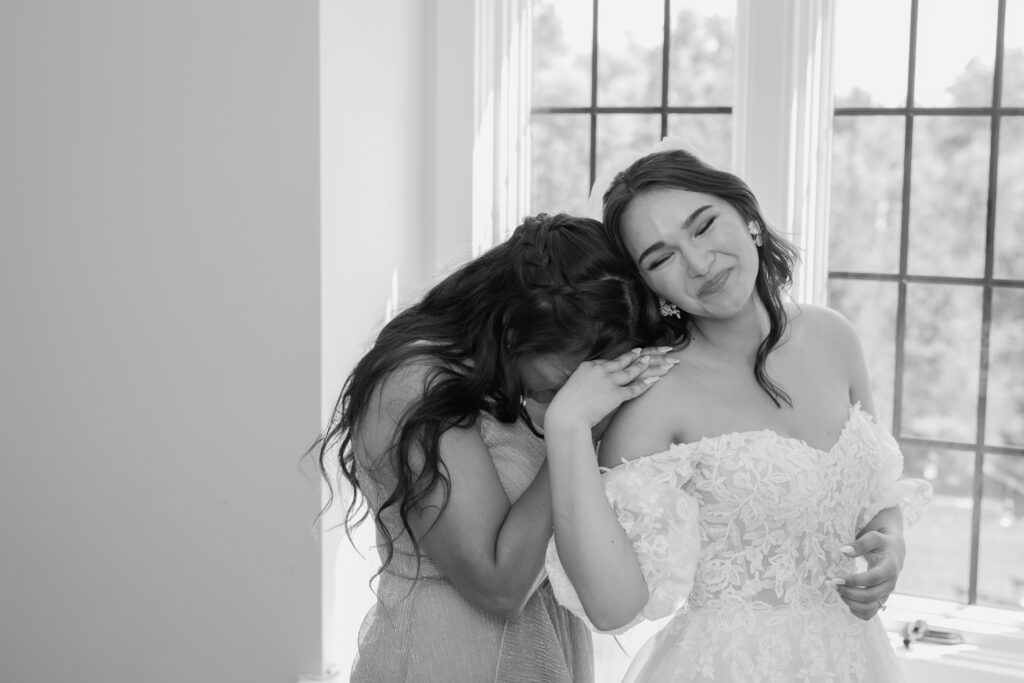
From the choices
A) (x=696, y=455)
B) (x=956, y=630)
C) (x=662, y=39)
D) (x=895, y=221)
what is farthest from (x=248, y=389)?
(x=956, y=630)

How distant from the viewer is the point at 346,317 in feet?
7.91

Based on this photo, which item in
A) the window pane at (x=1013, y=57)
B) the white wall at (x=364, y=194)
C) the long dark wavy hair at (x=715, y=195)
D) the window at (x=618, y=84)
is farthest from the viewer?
the window at (x=618, y=84)

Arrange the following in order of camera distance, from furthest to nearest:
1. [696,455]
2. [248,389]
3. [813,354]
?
[248,389]
[813,354]
[696,455]

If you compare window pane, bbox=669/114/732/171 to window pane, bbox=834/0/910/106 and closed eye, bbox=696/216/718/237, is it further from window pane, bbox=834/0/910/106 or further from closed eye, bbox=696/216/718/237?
closed eye, bbox=696/216/718/237

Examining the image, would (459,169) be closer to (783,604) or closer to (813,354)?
(813,354)

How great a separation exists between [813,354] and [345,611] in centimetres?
127

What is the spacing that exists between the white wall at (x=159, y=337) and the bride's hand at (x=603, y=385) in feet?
2.93

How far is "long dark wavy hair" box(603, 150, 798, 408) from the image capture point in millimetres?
1647

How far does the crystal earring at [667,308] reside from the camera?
1.70m

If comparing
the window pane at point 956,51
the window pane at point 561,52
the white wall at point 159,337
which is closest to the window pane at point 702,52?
the window pane at point 561,52

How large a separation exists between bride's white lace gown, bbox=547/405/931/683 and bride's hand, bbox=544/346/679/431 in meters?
0.11

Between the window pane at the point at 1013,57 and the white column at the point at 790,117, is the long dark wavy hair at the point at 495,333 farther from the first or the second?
the window pane at the point at 1013,57

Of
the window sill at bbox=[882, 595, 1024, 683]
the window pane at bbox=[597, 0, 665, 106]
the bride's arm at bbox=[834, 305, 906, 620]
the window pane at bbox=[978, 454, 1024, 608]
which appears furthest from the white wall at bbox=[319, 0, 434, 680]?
the window pane at bbox=[978, 454, 1024, 608]

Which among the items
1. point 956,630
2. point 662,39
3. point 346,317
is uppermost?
point 662,39
